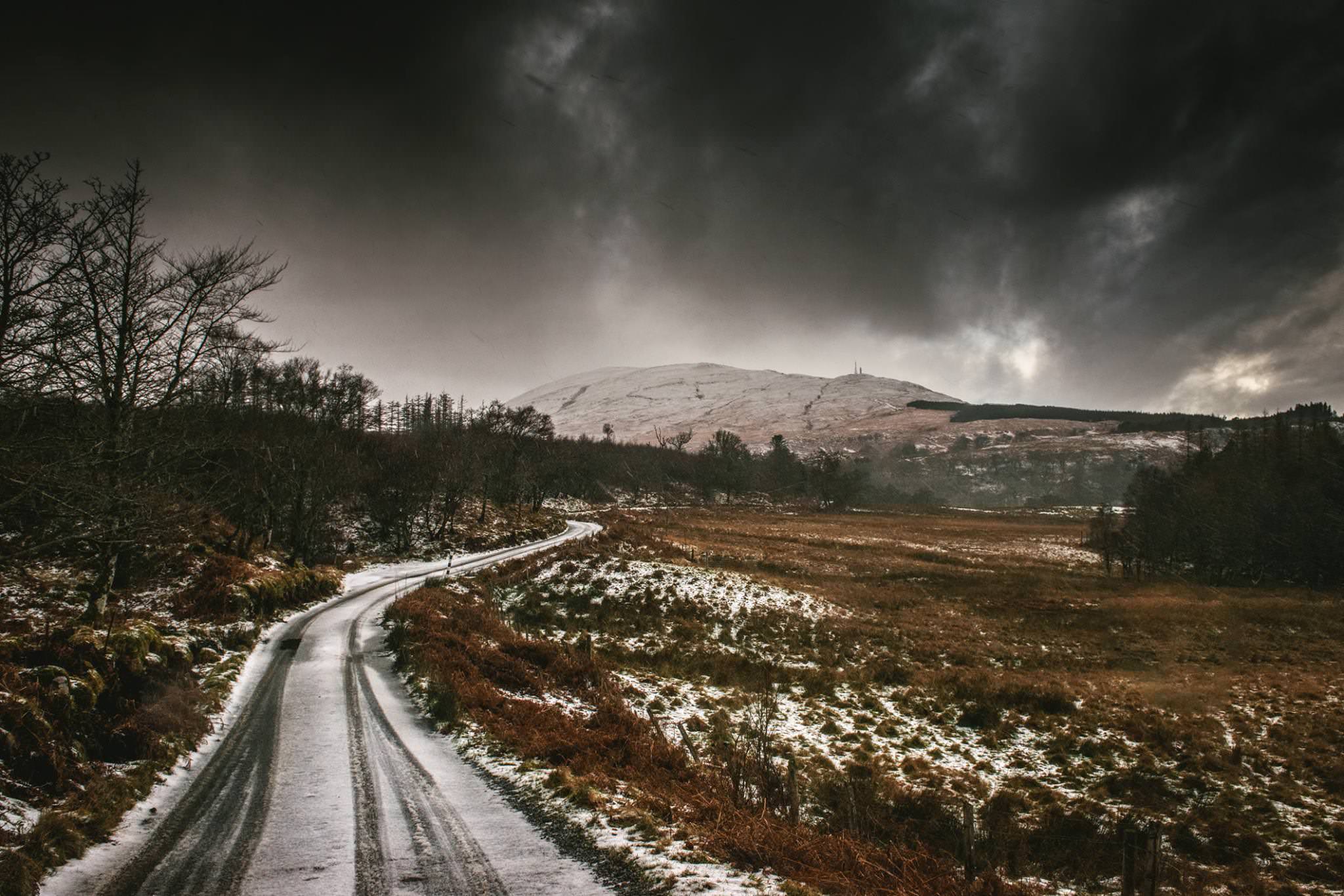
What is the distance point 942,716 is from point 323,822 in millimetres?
17527

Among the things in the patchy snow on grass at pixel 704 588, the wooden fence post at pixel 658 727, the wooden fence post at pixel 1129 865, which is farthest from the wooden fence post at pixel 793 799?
the patchy snow on grass at pixel 704 588

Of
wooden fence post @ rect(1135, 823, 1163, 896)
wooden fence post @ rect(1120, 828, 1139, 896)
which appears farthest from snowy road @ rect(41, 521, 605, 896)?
wooden fence post @ rect(1120, 828, 1139, 896)

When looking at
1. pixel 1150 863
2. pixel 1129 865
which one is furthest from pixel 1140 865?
pixel 1150 863

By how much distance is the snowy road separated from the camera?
6113 millimetres

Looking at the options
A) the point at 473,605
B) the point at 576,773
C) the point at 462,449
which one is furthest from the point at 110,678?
the point at 462,449

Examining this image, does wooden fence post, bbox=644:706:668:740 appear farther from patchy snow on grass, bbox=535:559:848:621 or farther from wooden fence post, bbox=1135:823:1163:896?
patchy snow on grass, bbox=535:559:848:621

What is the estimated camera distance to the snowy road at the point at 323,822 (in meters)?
6.11

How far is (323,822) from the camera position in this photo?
24.8 feet

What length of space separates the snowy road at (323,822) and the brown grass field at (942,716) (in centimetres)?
145

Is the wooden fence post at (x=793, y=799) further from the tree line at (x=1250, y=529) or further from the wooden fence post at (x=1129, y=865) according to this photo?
the tree line at (x=1250, y=529)

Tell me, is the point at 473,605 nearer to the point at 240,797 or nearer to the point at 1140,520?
the point at 240,797

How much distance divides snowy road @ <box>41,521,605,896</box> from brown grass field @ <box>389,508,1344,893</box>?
145cm

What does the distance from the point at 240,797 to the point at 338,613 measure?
16240mm

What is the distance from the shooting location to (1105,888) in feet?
32.2
